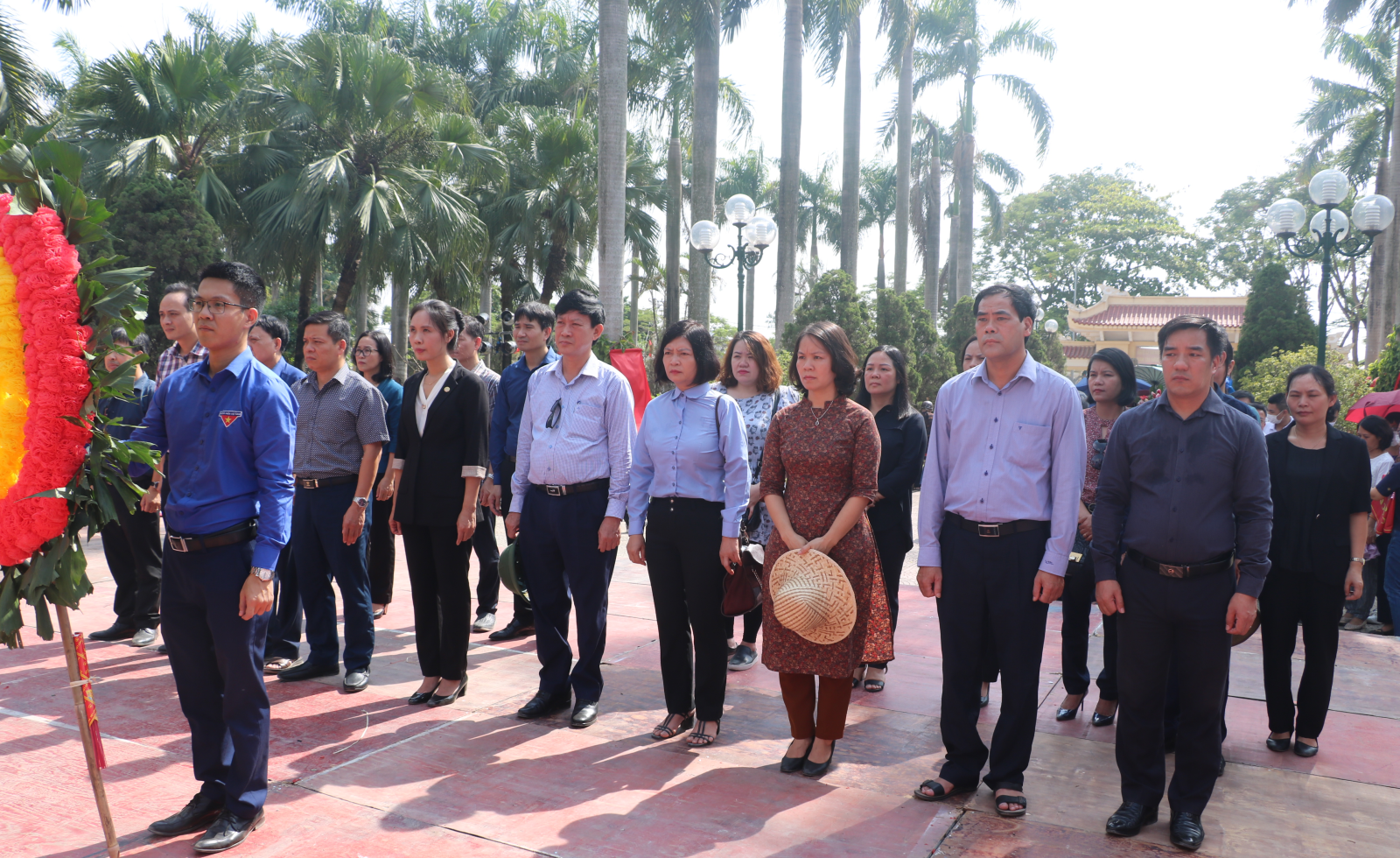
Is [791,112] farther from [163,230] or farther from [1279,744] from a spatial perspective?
[1279,744]

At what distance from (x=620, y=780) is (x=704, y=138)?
41.3 ft

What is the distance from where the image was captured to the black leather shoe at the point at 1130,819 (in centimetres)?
323

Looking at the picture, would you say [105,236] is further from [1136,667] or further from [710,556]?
[1136,667]

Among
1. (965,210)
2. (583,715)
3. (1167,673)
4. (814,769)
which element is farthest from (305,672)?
(965,210)

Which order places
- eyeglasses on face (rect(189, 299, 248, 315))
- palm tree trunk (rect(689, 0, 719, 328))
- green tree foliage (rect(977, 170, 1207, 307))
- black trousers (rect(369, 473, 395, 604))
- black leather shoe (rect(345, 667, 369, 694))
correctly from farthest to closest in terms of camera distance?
green tree foliage (rect(977, 170, 1207, 307)) < palm tree trunk (rect(689, 0, 719, 328)) < black trousers (rect(369, 473, 395, 604)) < black leather shoe (rect(345, 667, 369, 694)) < eyeglasses on face (rect(189, 299, 248, 315))

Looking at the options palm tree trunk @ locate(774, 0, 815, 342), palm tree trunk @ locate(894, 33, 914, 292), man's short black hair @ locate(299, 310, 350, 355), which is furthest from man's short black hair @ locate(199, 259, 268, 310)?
palm tree trunk @ locate(894, 33, 914, 292)

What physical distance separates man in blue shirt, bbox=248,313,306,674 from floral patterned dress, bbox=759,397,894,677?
117 inches

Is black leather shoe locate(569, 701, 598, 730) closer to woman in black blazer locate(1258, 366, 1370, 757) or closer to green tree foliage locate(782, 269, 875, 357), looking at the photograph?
woman in black blazer locate(1258, 366, 1370, 757)

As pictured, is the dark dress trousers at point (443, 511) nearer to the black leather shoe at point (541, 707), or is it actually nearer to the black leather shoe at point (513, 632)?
the black leather shoe at point (541, 707)

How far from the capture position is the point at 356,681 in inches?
189

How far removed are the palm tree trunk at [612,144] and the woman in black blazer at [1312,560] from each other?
30.6 ft

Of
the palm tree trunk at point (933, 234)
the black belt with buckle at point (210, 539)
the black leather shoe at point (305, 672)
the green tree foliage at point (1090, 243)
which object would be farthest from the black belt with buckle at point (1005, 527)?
the green tree foliage at point (1090, 243)

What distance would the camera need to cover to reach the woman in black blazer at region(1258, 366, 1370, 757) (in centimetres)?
404

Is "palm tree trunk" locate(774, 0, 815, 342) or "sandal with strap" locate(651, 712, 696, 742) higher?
"palm tree trunk" locate(774, 0, 815, 342)
